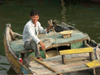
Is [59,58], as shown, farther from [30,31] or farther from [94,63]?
[30,31]

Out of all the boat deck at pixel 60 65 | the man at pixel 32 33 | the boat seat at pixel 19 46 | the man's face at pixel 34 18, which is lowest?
the boat deck at pixel 60 65

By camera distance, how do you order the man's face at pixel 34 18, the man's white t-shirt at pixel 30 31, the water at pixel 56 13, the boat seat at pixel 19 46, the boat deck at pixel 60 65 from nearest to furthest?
1. the boat deck at pixel 60 65
2. the man's white t-shirt at pixel 30 31
3. the man's face at pixel 34 18
4. the boat seat at pixel 19 46
5. the water at pixel 56 13

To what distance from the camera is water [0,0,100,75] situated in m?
12.0

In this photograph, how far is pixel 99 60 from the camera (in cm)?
537

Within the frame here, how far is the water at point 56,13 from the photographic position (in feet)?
39.4

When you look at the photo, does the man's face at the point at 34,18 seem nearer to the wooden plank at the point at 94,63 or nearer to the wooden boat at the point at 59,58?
the wooden boat at the point at 59,58

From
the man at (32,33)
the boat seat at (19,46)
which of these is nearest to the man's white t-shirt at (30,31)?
the man at (32,33)

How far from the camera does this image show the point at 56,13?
15297 mm

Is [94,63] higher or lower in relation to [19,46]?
lower

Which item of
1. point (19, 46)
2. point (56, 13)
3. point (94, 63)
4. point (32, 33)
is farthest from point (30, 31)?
point (56, 13)

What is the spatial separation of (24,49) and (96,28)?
6.20 metres

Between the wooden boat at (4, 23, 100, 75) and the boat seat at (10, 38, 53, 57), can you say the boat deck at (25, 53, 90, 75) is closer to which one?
the wooden boat at (4, 23, 100, 75)

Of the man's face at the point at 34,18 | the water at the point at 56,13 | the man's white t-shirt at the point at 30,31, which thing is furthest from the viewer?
the water at the point at 56,13

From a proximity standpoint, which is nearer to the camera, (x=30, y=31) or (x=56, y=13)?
(x=30, y=31)
